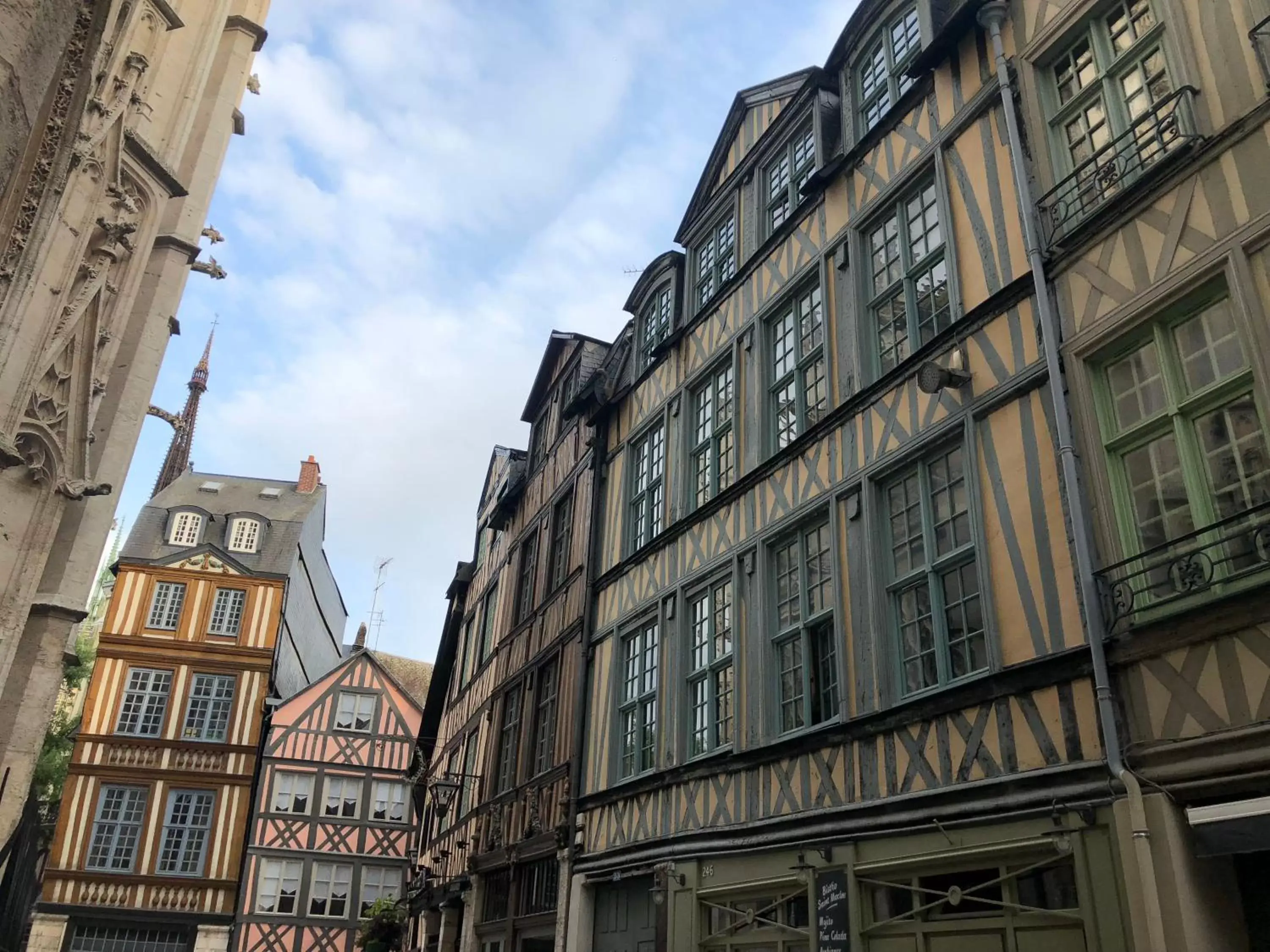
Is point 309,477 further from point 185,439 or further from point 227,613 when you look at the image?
point 185,439

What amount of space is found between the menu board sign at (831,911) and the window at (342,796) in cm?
2222

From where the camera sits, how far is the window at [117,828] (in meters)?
23.6

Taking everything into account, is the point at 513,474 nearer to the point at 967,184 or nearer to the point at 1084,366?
the point at 967,184

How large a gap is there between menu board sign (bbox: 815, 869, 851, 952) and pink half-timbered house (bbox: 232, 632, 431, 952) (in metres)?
18.5

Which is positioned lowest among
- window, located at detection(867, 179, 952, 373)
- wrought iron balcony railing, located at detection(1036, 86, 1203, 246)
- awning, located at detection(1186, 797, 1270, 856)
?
awning, located at detection(1186, 797, 1270, 856)

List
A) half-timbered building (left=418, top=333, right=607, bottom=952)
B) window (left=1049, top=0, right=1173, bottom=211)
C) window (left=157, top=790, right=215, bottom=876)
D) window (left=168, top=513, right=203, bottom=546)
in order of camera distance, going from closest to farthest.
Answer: window (left=1049, top=0, right=1173, bottom=211) < half-timbered building (left=418, top=333, right=607, bottom=952) < window (left=157, top=790, right=215, bottom=876) < window (left=168, top=513, right=203, bottom=546)

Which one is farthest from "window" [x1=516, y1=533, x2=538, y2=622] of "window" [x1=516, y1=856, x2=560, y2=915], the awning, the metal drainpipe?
the awning

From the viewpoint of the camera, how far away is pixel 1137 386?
217 inches

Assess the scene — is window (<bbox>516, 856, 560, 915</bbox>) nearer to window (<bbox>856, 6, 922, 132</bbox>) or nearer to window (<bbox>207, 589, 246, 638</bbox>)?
window (<bbox>856, 6, 922, 132</bbox>)

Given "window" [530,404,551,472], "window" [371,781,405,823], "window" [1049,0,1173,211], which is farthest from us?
"window" [371,781,405,823]

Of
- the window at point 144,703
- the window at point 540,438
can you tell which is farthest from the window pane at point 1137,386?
the window at point 144,703

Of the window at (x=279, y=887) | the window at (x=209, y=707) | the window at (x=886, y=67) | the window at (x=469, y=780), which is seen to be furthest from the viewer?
the window at (x=209, y=707)

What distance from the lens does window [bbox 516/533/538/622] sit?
15648 millimetres

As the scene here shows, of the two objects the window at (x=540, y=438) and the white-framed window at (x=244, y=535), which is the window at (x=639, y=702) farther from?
the white-framed window at (x=244, y=535)
